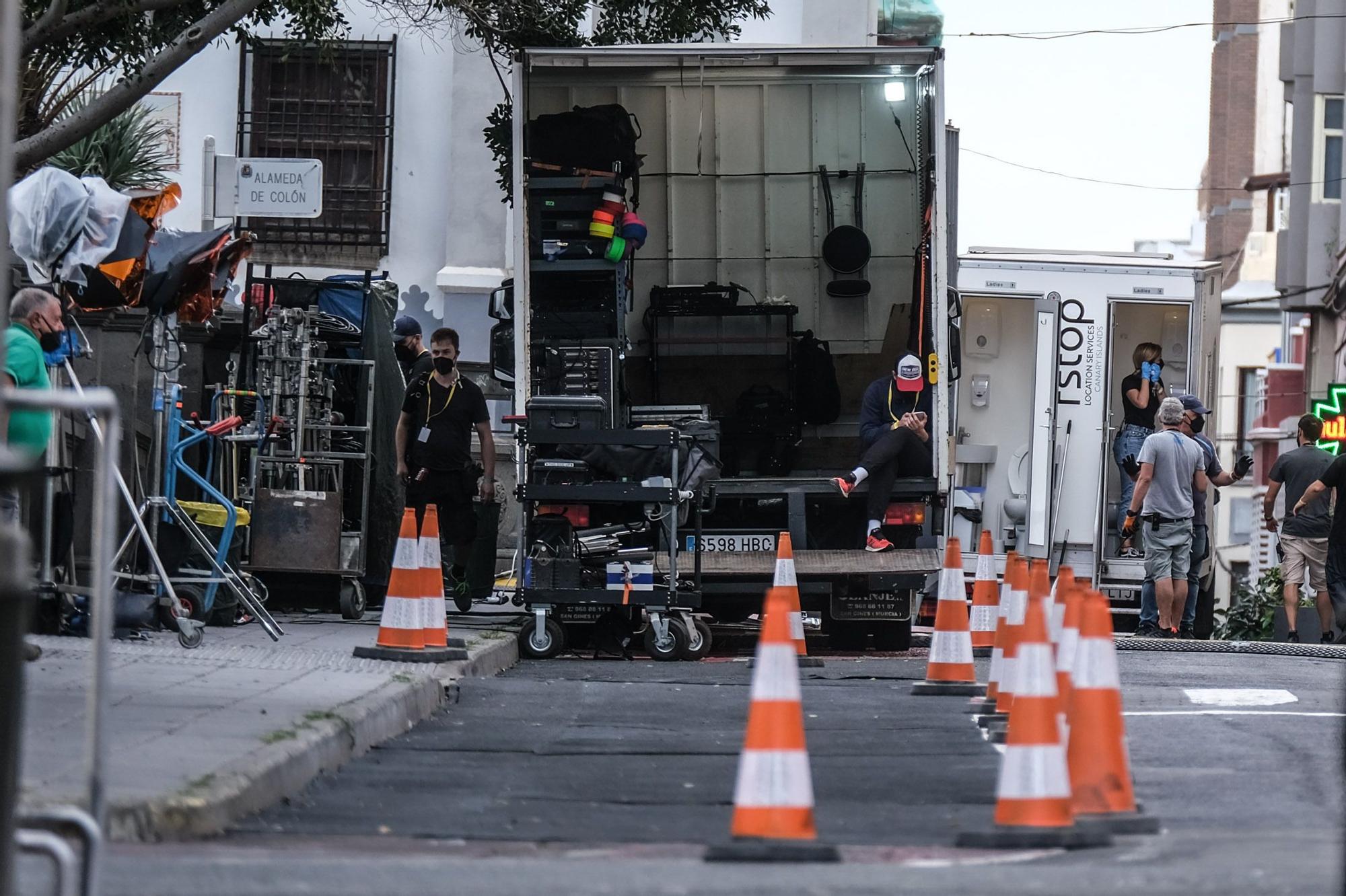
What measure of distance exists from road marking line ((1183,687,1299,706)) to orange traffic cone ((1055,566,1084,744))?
9.09 feet

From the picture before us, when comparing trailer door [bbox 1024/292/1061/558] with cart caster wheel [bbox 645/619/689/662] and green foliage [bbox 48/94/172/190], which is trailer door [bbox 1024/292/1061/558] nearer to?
cart caster wheel [bbox 645/619/689/662]

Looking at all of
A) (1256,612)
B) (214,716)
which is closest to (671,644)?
(214,716)

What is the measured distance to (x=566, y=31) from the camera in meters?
14.9

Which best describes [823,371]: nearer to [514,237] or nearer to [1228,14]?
[514,237]

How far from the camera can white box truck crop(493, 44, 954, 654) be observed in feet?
43.9

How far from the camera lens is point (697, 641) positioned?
12609 mm

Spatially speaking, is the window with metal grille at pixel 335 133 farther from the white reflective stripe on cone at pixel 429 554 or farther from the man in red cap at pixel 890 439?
the white reflective stripe on cone at pixel 429 554

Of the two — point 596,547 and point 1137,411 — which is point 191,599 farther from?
point 1137,411

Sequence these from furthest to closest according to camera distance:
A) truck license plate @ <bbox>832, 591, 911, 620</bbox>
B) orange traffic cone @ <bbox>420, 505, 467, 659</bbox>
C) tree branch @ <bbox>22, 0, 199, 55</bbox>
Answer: truck license plate @ <bbox>832, 591, 911, 620</bbox>, orange traffic cone @ <bbox>420, 505, 467, 659</bbox>, tree branch @ <bbox>22, 0, 199, 55</bbox>

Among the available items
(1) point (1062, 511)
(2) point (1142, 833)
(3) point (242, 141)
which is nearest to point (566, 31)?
(1) point (1062, 511)

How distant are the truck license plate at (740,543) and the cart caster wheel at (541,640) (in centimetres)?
120

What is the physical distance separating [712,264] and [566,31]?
7.50 feet

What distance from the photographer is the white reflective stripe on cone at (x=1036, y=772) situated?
5906mm

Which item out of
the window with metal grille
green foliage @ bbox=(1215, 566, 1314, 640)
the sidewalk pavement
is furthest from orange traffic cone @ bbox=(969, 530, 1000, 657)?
the window with metal grille
